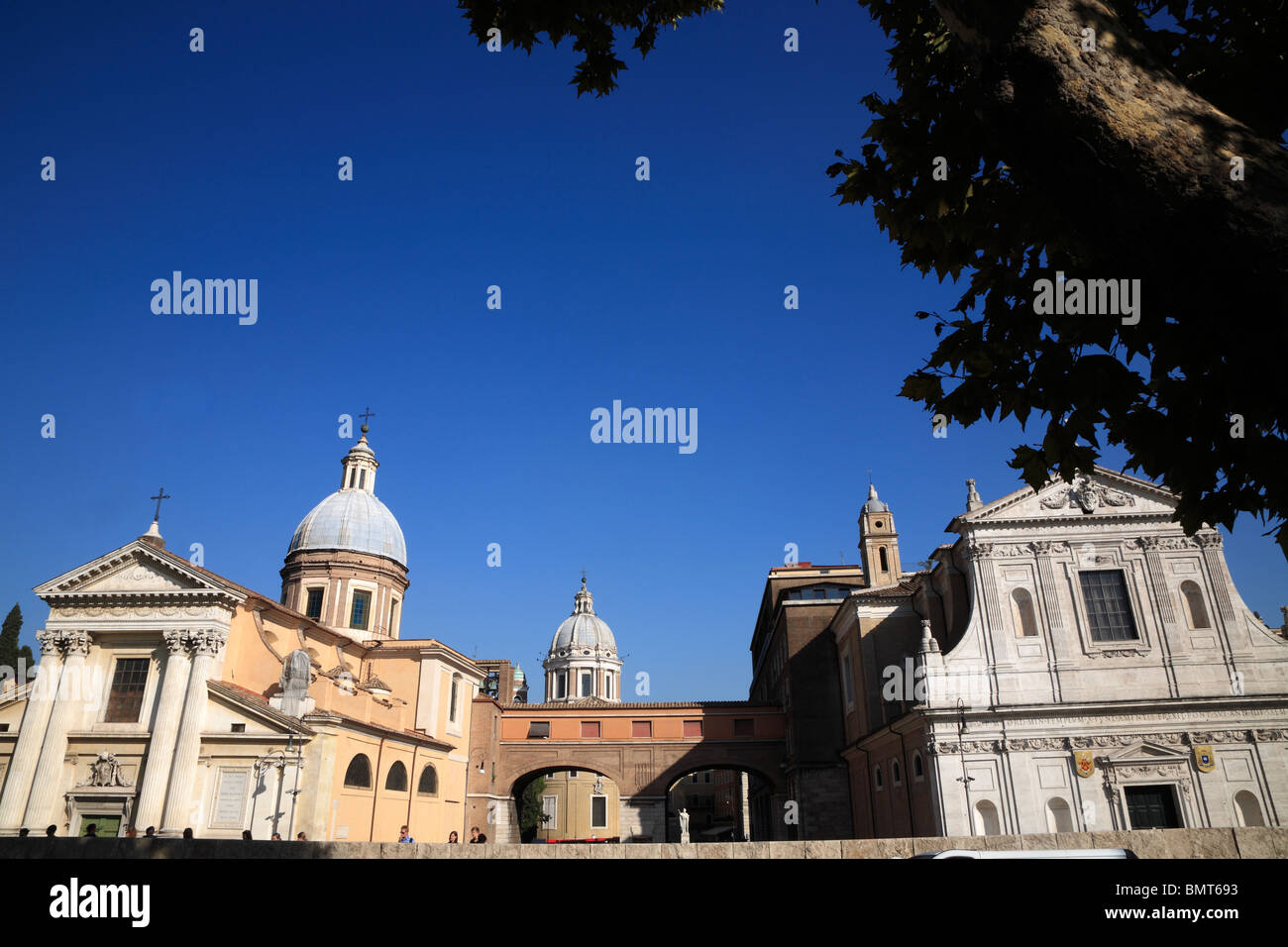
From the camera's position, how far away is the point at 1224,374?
13.0ft

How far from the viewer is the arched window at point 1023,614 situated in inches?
1004

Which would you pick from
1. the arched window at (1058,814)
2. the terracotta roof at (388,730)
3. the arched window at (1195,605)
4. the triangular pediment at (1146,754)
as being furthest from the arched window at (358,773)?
the arched window at (1195,605)

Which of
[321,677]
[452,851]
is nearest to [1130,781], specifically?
[452,851]

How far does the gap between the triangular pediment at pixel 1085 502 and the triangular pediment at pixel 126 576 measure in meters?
30.5

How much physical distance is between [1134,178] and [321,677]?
3638 centimetres

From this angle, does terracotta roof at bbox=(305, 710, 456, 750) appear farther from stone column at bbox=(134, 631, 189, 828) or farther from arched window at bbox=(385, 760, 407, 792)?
stone column at bbox=(134, 631, 189, 828)

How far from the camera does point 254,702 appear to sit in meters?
29.5

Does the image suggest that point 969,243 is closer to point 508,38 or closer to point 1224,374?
point 1224,374

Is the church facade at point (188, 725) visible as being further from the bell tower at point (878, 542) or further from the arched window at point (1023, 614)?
the bell tower at point (878, 542)

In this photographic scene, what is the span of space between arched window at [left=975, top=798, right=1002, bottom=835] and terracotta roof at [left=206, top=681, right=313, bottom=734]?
75.5ft

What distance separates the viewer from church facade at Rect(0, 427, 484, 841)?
28.4m

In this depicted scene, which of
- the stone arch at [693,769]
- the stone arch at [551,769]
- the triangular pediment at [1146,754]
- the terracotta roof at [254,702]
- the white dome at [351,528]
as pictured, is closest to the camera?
the triangular pediment at [1146,754]

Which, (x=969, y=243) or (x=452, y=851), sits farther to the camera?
(x=452, y=851)
